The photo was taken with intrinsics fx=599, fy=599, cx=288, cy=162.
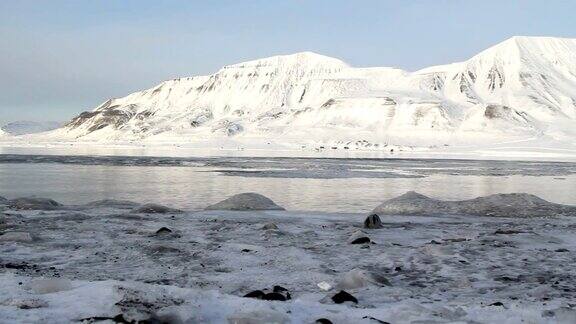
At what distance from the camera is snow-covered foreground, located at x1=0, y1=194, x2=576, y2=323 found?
5.73 m

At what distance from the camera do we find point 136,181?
31562 mm

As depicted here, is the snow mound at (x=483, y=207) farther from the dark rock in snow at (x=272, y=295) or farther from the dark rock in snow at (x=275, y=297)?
the dark rock in snow at (x=275, y=297)

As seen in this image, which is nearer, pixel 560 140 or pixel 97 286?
pixel 97 286

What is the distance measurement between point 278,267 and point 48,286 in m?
3.52

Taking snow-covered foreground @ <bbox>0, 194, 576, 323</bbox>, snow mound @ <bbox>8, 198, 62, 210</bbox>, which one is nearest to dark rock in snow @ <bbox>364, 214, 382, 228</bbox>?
snow-covered foreground @ <bbox>0, 194, 576, 323</bbox>

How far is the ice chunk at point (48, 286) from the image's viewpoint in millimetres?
6020

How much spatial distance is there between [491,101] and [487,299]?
200544mm

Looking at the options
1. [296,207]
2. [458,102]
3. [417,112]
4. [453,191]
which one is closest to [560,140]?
[417,112]

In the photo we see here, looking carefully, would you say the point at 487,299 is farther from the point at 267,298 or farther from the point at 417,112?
the point at 417,112

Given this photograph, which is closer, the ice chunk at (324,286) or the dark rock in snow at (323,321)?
the dark rock in snow at (323,321)

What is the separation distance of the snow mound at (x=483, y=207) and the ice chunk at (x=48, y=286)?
39.8 feet

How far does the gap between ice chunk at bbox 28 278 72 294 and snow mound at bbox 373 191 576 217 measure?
1214 centimetres

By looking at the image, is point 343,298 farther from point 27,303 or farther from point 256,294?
point 27,303

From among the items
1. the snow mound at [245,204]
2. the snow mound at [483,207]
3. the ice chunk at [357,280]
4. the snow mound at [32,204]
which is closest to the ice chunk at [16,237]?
the ice chunk at [357,280]
